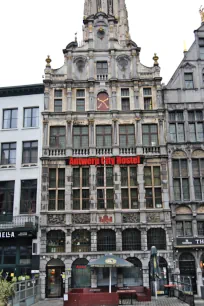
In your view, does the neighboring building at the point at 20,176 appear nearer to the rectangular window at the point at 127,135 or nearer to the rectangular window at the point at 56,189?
the rectangular window at the point at 56,189

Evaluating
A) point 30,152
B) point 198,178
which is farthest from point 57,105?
point 198,178

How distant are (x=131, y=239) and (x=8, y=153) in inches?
538

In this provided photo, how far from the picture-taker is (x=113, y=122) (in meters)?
32.0

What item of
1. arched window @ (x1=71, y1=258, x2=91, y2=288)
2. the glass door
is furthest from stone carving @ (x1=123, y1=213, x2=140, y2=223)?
the glass door

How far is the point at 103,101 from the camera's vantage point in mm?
32969

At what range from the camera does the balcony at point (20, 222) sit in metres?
28.7

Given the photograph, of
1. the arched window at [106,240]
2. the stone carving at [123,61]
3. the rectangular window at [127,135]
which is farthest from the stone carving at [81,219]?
the stone carving at [123,61]

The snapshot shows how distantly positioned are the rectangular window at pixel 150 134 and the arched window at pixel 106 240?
8703mm

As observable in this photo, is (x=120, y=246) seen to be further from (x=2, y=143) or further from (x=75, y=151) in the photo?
(x=2, y=143)

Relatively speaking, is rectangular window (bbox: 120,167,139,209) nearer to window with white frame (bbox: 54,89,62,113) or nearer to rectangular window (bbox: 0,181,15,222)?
window with white frame (bbox: 54,89,62,113)

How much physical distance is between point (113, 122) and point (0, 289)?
18760 mm

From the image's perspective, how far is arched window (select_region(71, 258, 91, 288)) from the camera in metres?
28.3

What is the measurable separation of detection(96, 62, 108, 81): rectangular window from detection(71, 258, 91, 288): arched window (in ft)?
55.4

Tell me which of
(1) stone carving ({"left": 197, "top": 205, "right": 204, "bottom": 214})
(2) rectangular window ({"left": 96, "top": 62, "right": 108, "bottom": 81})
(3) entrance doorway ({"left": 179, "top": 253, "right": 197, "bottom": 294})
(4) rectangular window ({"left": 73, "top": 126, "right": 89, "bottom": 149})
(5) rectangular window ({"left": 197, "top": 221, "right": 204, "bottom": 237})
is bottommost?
(3) entrance doorway ({"left": 179, "top": 253, "right": 197, "bottom": 294})
